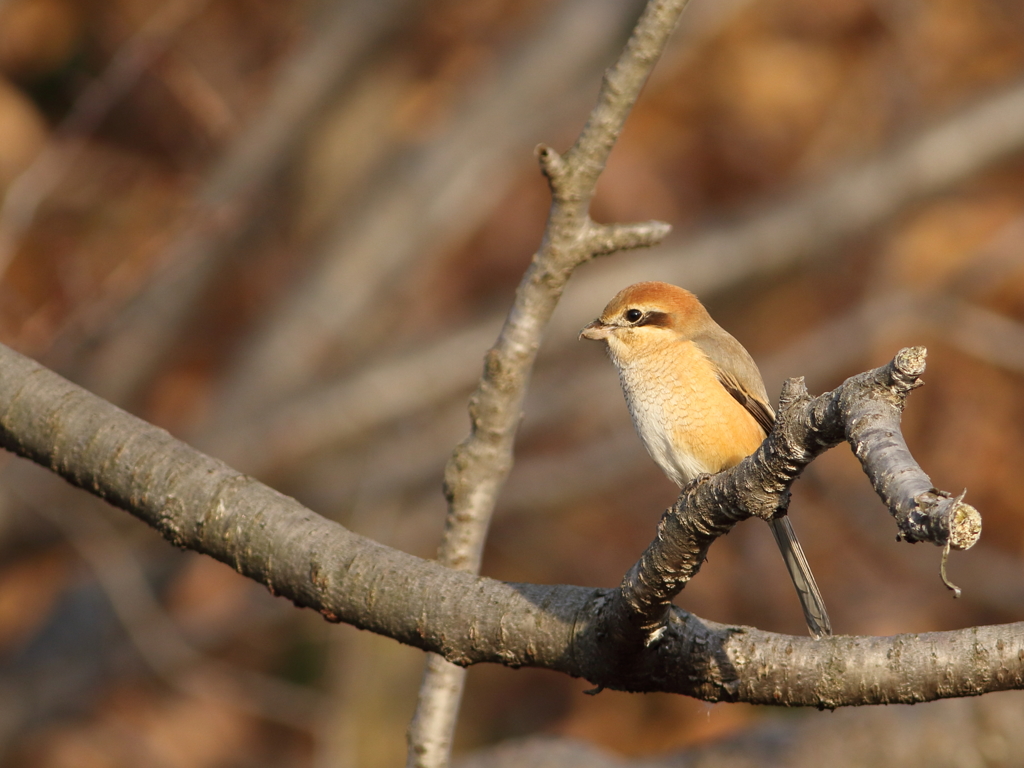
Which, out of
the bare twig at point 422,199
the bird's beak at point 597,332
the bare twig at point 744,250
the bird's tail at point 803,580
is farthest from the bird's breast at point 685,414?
the bare twig at point 422,199

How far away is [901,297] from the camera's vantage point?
6.66m

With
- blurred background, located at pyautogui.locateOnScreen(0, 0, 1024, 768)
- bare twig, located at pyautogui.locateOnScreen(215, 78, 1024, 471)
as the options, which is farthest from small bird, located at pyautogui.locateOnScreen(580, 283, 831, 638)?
bare twig, located at pyautogui.locateOnScreen(215, 78, 1024, 471)

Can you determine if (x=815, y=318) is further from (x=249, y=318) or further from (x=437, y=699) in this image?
(x=437, y=699)

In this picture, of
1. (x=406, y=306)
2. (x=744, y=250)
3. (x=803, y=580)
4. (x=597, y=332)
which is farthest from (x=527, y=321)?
(x=406, y=306)

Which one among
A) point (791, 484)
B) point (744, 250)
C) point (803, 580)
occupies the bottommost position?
point (791, 484)

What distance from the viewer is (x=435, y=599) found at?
81.2 inches

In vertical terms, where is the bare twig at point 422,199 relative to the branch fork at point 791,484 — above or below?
above

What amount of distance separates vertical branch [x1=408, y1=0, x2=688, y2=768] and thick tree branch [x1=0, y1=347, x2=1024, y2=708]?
646 mm

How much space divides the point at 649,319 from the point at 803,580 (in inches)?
40.1

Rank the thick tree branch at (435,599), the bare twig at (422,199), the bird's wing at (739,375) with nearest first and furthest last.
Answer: the thick tree branch at (435,599), the bird's wing at (739,375), the bare twig at (422,199)

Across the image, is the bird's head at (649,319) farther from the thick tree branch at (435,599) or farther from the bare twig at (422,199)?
the bare twig at (422,199)

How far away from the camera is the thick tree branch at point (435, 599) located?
1.82 metres

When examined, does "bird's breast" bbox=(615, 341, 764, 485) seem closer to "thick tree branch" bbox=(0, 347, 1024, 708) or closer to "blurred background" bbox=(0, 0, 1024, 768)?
"thick tree branch" bbox=(0, 347, 1024, 708)

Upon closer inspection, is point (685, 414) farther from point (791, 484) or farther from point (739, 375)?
point (791, 484)
